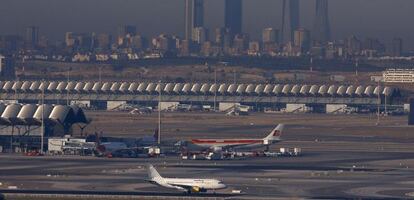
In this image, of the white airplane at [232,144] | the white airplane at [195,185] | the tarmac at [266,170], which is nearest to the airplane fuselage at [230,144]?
the white airplane at [232,144]

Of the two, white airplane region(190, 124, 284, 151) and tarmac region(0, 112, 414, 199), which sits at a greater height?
white airplane region(190, 124, 284, 151)

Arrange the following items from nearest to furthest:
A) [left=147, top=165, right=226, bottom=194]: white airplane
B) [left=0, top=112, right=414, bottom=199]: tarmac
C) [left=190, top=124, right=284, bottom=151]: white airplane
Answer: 1. [left=147, top=165, right=226, bottom=194]: white airplane
2. [left=0, top=112, right=414, bottom=199]: tarmac
3. [left=190, top=124, right=284, bottom=151]: white airplane

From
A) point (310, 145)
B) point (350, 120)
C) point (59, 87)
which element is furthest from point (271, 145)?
point (59, 87)

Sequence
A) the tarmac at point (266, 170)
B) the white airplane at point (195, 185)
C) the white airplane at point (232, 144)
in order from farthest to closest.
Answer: the white airplane at point (232, 144)
the tarmac at point (266, 170)
the white airplane at point (195, 185)

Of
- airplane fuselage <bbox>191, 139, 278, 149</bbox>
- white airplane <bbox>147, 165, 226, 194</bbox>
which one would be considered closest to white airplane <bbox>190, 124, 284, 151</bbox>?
airplane fuselage <bbox>191, 139, 278, 149</bbox>

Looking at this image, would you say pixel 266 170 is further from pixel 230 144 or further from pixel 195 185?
pixel 230 144

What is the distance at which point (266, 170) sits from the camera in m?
84.4

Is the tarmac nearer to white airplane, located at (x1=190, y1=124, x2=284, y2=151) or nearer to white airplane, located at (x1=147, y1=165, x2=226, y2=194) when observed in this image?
white airplane, located at (x1=147, y1=165, x2=226, y2=194)

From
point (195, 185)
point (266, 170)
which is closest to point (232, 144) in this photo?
point (266, 170)

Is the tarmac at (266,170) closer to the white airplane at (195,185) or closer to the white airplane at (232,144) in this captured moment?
the white airplane at (195,185)

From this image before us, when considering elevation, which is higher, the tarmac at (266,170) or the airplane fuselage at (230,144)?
the airplane fuselage at (230,144)

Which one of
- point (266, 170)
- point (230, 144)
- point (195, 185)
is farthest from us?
point (230, 144)

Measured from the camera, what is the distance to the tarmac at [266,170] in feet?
233

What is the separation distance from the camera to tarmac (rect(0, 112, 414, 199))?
71.1 m
